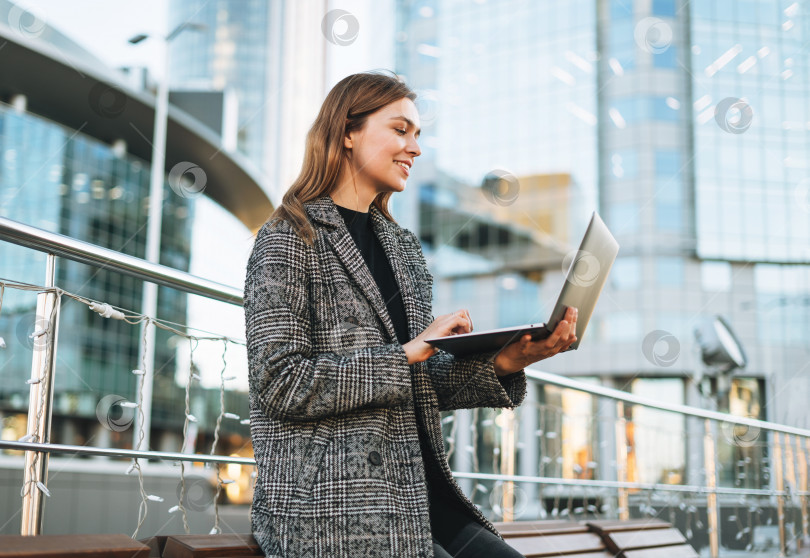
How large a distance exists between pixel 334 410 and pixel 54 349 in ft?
3.46

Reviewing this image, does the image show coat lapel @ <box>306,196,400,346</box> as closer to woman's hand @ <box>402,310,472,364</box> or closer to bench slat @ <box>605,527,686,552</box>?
woman's hand @ <box>402,310,472,364</box>

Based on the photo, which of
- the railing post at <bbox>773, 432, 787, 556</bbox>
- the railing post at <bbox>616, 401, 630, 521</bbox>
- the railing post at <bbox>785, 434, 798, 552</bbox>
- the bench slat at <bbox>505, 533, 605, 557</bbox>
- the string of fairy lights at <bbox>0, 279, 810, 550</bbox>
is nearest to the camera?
the string of fairy lights at <bbox>0, 279, 810, 550</bbox>

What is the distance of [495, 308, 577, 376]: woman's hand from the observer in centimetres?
203

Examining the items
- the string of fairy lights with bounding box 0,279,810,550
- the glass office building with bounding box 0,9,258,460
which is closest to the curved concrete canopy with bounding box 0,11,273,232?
the glass office building with bounding box 0,9,258,460

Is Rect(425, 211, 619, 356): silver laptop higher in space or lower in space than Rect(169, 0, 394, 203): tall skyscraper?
lower

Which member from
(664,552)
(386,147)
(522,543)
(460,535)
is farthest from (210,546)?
(664,552)

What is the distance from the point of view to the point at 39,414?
2371mm

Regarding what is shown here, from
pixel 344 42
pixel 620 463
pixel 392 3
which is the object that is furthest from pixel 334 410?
pixel 392 3

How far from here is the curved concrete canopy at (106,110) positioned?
70.6ft

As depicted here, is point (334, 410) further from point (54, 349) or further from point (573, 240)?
point (573, 240)

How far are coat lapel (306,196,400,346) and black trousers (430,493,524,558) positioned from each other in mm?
492

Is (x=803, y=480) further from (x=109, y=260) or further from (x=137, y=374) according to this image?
(x=109, y=260)

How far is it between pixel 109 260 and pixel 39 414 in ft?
1.63

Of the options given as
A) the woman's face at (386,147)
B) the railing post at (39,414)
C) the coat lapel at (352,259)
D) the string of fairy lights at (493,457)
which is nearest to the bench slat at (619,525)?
the string of fairy lights at (493,457)
